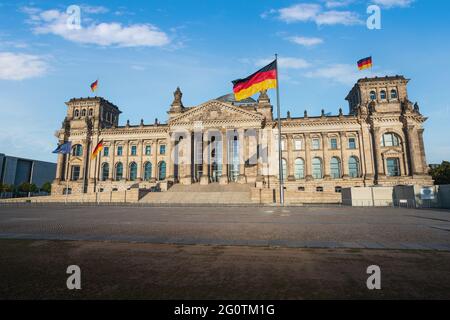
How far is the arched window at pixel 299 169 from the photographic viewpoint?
51.7 metres

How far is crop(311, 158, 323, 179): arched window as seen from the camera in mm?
51306

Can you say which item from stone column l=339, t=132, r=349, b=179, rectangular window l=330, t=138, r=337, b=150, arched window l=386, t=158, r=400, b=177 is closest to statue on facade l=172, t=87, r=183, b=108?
rectangular window l=330, t=138, r=337, b=150

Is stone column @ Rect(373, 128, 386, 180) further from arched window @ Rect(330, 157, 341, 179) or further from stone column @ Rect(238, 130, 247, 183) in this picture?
stone column @ Rect(238, 130, 247, 183)

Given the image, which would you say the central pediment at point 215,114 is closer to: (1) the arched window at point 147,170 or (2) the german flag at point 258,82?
(1) the arched window at point 147,170

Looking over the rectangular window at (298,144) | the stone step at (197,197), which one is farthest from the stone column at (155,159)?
the rectangular window at (298,144)

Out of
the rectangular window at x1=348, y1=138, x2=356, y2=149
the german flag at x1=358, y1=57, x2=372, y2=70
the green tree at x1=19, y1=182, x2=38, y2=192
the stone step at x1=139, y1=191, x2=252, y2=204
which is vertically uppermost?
the german flag at x1=358, y1=57, x2=372, y2=70

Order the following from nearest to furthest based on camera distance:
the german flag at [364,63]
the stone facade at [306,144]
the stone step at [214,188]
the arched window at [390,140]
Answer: the stone step at [214,188], the german flag at [364,63], the stone facade at [306,144], the arched window at [390,140]

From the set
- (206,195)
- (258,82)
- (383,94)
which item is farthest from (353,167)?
→ (258,82)

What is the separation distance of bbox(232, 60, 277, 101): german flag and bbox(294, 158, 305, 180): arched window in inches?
1244

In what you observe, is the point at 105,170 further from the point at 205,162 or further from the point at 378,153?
the point at 378,153

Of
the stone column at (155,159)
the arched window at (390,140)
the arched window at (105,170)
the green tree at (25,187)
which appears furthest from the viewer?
the green tree at (25,187)

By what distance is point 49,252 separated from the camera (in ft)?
21.1

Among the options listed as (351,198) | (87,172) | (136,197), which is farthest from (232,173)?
(87,172)

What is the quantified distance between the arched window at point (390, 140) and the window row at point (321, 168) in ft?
20.1
